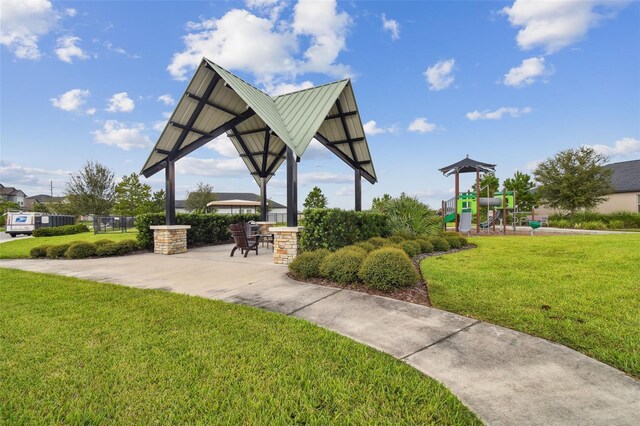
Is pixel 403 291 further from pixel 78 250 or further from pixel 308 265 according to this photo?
pixel 78 250

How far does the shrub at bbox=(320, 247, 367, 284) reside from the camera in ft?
18.2

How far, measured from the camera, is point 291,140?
8.11m

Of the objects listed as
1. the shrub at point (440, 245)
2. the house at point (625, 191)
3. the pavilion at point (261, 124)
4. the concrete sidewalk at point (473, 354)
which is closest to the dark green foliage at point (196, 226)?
the pavilion at point (261, 124)

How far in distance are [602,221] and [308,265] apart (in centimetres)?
2674

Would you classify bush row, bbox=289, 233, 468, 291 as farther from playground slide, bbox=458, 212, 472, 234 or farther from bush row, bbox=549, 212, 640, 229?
bush row, bbox=549, 212, 640, 229

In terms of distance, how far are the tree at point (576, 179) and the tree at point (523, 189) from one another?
6.23 metres

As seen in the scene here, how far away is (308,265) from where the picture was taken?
6.08 meters

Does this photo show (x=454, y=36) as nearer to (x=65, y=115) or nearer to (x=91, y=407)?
(x=91, y=407)

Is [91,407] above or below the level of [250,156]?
below

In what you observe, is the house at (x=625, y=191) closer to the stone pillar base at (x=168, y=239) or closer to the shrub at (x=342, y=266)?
the shrub at (x=342, y=266)

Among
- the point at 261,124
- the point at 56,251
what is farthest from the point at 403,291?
the point at 56,251

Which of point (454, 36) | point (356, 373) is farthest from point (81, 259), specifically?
point (454, 36)

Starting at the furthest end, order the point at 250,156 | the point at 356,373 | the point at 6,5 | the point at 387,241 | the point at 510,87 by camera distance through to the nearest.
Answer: the point at 250,156, the point at 510,87, the point at 387,241, the point at 6,5, the point at 356,373

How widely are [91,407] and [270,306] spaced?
2495 mm
